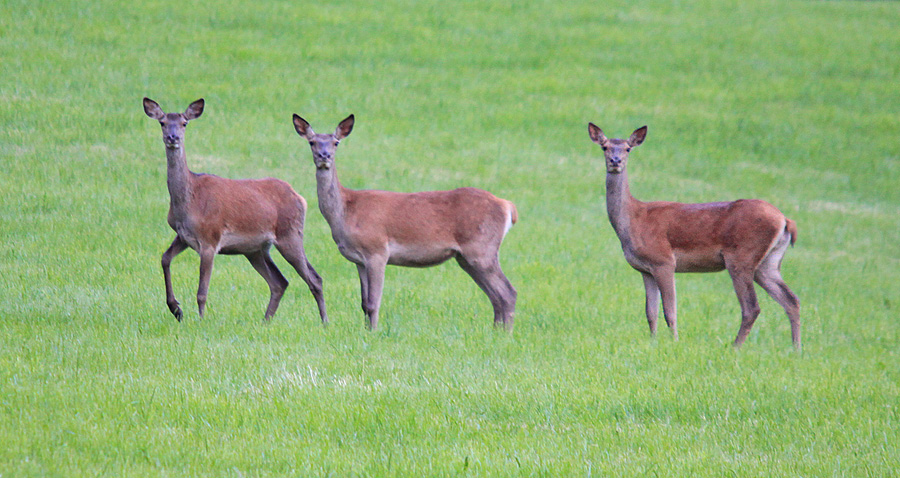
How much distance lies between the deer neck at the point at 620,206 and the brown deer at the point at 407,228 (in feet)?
3.36

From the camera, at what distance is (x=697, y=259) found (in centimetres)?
1038

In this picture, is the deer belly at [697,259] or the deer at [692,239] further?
the deer belly at [697,259]

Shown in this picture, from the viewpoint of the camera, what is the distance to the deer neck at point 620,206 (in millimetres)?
10453

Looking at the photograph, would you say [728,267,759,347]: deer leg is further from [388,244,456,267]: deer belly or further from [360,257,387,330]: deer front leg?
[360,257,387,330]: deer front leg

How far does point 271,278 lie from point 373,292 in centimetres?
126

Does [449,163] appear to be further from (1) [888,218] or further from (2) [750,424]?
(2) [750,424]

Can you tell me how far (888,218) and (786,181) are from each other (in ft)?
7.34

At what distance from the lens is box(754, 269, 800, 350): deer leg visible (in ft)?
34.6

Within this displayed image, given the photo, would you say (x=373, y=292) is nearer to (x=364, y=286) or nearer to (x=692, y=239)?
(x=364, y=286)

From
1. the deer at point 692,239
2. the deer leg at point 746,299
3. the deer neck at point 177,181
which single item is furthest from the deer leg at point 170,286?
the deer leg at point 746,299

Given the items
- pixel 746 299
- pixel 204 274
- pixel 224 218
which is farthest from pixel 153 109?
pixel 746 299

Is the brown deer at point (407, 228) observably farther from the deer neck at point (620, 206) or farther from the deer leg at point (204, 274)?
the deer leg at point (204, 274)

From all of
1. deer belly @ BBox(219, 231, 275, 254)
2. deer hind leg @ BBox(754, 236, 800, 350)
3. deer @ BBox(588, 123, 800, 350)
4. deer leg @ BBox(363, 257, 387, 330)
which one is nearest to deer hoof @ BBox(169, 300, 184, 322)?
deer belly @ BBox(219, 231, 275, 254)

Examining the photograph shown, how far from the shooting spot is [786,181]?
21.2 m
